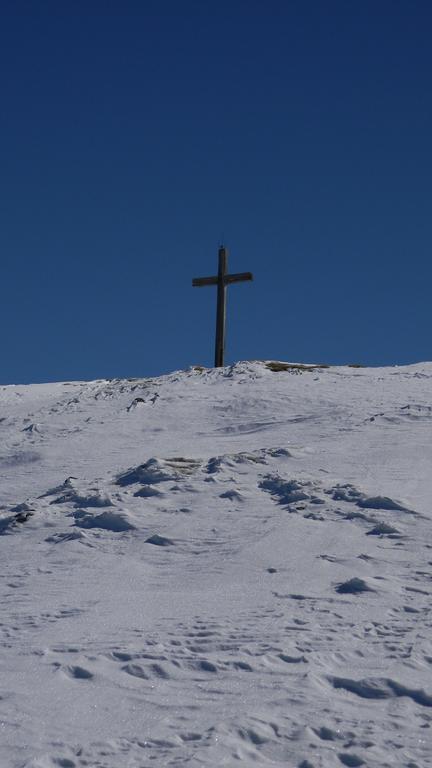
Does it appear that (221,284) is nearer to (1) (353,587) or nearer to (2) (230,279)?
(2) (230,279)

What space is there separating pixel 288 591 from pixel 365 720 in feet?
6.30

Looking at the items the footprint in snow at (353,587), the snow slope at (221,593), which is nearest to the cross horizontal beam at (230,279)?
the snow slope at (221,593)

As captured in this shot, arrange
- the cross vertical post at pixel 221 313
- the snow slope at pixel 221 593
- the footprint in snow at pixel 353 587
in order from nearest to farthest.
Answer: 1. the snow slope at pixel 221 593
2. the footprint in snow at pixel 353 587
3. the cross vertical post at pixel 221 313

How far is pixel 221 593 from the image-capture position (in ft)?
21.4

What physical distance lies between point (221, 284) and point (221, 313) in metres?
0.69

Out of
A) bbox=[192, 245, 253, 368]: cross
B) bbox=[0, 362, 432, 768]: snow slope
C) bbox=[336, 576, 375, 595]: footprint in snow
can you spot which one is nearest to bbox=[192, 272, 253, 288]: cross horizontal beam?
bbox=[192, 245, 253, 368]: cross

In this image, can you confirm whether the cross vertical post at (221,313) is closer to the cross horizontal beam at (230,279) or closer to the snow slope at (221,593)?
the cross horizontal beam at (230,279)

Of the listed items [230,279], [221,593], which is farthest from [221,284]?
[221,593]

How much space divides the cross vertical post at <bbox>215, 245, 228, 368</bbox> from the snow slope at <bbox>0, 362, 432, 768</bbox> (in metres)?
6.43

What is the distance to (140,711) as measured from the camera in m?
4.77

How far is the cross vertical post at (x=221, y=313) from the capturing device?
1955cm

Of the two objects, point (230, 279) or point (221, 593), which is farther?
point (230, 279)

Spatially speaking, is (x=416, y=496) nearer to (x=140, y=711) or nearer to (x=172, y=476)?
(x=172, y=476)

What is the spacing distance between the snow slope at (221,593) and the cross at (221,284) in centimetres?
650
